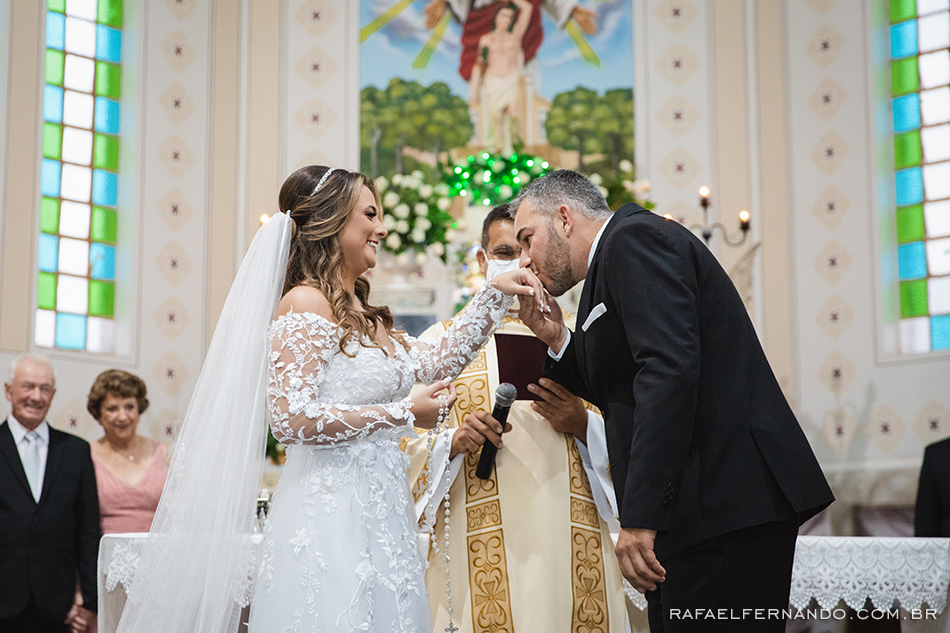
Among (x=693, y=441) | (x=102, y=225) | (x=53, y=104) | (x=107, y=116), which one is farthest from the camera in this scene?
(x=107, y=116)

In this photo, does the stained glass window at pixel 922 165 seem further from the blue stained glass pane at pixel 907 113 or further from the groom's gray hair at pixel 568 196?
the groom's gray hair at pixel 568 196

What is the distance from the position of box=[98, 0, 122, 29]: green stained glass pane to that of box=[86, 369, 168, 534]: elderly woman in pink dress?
417 centimetres

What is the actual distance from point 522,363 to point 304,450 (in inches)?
39.6

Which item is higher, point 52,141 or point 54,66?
point 54,66

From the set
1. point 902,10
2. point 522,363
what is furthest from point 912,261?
point 522,363

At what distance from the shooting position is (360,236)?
341 cm

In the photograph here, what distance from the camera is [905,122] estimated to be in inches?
340

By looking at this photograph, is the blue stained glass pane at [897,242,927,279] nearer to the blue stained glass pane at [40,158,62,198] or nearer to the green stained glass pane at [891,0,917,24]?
the green stained glass pane at [891,0,917,24]

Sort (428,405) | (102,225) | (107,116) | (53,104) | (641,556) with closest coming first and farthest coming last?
(641,556) → (428,405) → (53,104) → (102,225) → (107,116)

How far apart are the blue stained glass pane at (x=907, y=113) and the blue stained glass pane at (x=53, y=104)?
7.22 m

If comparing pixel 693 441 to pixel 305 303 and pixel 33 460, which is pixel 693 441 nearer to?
pixel 305 303

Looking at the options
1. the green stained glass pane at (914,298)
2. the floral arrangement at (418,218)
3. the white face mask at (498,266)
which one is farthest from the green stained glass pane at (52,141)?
the green stained glass pane at (914,298)

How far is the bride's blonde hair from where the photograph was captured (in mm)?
3359

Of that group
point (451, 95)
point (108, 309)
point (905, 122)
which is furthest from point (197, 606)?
point (905, 122)
